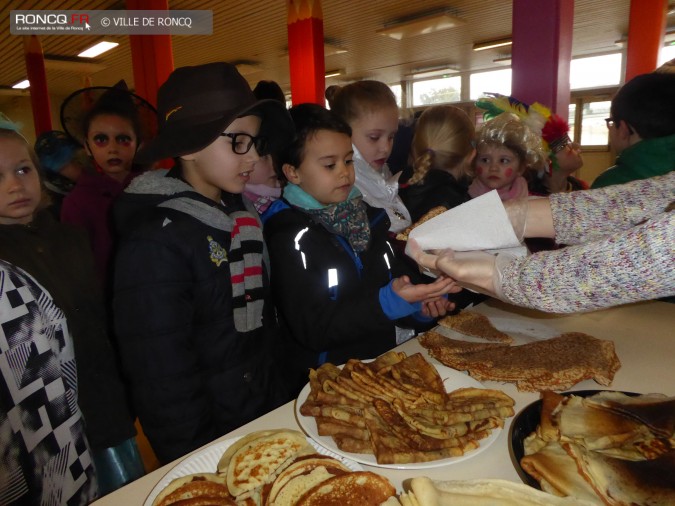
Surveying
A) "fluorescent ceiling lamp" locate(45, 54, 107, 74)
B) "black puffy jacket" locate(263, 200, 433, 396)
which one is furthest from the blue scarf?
"fluorescent ceiling lamp" locate(45, 54, 107, 74)

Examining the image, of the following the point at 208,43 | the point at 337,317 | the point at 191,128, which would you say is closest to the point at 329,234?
the point at 337,317

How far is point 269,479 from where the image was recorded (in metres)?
0.93

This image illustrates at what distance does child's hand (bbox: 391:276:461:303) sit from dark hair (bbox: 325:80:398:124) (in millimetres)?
1248

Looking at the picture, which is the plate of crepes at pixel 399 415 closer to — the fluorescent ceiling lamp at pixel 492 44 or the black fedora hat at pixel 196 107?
the black fedora hat at pixel 196 107

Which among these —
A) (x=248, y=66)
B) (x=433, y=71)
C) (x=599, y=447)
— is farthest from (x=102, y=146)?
(x=433, y=71)

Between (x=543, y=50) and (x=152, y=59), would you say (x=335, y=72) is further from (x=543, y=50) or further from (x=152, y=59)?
(x=543, y=50)

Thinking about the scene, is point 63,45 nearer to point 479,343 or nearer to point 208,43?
point 208,43

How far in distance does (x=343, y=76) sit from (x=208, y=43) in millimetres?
5022

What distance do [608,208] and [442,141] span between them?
1.33m

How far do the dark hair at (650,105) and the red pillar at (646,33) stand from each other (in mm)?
4797

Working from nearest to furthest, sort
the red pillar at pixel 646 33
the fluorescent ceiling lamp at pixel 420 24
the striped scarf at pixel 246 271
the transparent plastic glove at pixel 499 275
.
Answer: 1. the transparent plastic glove at pixel 499 275
2. the striped scarf at pixel 246 271
3. the red pillar at pixel 646 33
4. the fluorescent ceiling lamp at pixel 420 24

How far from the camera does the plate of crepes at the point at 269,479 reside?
86cm

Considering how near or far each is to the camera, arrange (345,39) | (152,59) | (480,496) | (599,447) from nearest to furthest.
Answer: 1. (480,496)
2. (599,447)
3. (152,59)
4. (345,39)

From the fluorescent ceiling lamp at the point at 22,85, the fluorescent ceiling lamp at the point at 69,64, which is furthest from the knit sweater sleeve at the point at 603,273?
the fluorescent ceiling lamp at the point at 22,85
